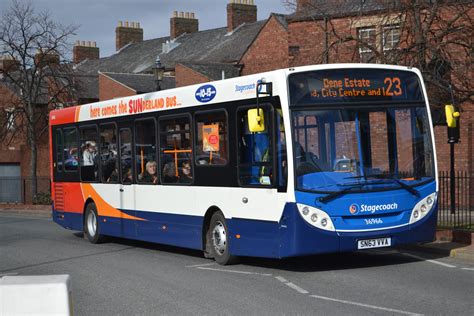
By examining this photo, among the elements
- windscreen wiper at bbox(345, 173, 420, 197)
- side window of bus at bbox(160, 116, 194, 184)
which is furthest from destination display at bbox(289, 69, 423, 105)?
side window of bus at bbox(160, 116, 194, 184)

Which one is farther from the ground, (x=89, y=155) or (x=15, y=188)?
(x=89, y=155)

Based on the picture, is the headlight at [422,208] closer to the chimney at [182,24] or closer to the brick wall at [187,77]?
the brick wall at [187,77]

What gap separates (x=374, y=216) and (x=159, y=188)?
4.62 metres

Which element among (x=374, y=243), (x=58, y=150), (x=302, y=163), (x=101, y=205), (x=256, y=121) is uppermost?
(x=256, y=121)

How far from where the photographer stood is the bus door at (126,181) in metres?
16.4

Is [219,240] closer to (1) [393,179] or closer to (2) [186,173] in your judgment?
(2) [186,173]

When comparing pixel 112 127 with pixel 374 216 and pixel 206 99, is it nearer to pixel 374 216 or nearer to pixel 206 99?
pixel 206 99

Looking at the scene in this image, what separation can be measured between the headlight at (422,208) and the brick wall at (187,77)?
30.3 metres

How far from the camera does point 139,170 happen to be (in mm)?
16203

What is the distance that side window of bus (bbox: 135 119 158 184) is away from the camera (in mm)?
15609

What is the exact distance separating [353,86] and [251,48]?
31646 mm

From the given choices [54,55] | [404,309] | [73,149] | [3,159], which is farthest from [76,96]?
[404,309]

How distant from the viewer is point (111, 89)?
4881 centimetres

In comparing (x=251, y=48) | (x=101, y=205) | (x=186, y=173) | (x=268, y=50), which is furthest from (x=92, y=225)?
(x=251, y=48)
